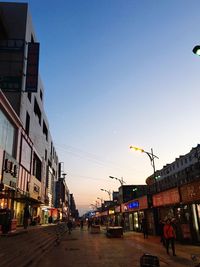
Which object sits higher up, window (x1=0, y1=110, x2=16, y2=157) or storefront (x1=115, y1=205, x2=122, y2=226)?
window (x1=0, y1=110, x2=16, y2=157)

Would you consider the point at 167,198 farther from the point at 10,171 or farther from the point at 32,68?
the point at 32,68

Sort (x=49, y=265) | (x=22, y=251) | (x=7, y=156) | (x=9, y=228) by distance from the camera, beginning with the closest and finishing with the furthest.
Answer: (x=49, y=265) < (x=22, y=251) < (x=9, y=228) < (x=7, y=156)

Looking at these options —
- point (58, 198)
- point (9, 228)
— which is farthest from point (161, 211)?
point (58, 198)

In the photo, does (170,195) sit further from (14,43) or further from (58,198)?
(58,198)

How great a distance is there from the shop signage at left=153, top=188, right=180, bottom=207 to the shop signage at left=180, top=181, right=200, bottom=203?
1106 mm

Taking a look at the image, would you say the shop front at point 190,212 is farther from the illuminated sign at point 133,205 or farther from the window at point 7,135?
the window at point 7,135

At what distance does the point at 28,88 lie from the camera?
138ft

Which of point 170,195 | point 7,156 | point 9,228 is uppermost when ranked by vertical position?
point 7,156

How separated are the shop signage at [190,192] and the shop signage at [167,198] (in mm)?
1106

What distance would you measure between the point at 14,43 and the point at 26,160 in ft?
62.9

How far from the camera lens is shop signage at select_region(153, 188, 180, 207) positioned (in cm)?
2338

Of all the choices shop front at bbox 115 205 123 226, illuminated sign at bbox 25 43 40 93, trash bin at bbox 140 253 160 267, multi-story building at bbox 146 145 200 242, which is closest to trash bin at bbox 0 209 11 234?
multi-story building at bbox 146 145 200 242

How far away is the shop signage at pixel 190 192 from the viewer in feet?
64.0

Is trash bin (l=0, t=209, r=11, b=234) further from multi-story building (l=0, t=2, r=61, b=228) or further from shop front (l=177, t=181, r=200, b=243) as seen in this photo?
multi-story building (l=0, t=2, r=61, b=228)
